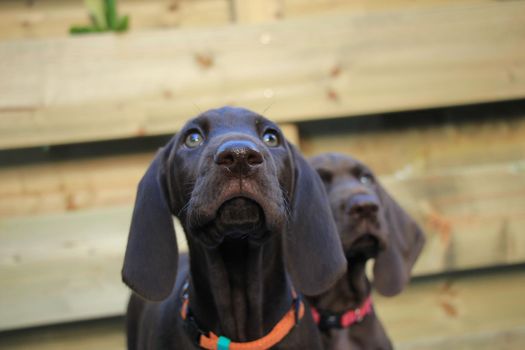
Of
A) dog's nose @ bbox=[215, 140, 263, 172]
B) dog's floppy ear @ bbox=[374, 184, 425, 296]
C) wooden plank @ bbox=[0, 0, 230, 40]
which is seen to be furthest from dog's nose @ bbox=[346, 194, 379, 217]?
wooden plank @ bbox=[0, 0, 230, 40]

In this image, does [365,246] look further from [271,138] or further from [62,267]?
[62,267]

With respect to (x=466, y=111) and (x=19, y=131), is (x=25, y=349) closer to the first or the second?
(x=19, y=131)

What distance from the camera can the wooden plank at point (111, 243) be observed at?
388cm

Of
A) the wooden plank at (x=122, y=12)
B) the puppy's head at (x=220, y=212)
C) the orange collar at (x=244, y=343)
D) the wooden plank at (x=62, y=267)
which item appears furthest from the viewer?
the wooden plank at (x=122, y=12)

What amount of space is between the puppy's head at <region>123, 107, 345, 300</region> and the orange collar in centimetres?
12

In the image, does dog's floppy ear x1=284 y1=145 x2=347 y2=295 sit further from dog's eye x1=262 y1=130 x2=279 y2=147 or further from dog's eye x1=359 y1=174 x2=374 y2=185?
dog's eye x1=359 y1=174 x2=374 y2=185

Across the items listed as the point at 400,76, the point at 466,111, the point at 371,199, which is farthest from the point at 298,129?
the point at 371,199

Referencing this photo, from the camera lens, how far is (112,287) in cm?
395

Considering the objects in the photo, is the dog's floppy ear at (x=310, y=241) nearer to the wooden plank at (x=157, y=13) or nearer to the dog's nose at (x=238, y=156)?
the dog's nose at (x=238, y=156)

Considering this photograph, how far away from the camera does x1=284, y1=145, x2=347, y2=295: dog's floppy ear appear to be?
8.32 feet

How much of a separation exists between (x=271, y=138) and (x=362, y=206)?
663 mm

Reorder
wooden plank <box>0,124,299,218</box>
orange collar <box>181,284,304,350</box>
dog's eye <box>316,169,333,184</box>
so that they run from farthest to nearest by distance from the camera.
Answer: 1. wooden plank <box>0,124,299,218</box>
2. dog's eye <box>316,169,333,184</box>
3. orange collar <box>181,284,304,350</box>

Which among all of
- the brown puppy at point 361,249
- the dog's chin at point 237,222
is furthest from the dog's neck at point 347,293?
the dog's chin at point 237,222

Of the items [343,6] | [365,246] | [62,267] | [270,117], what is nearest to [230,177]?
[365,246]
